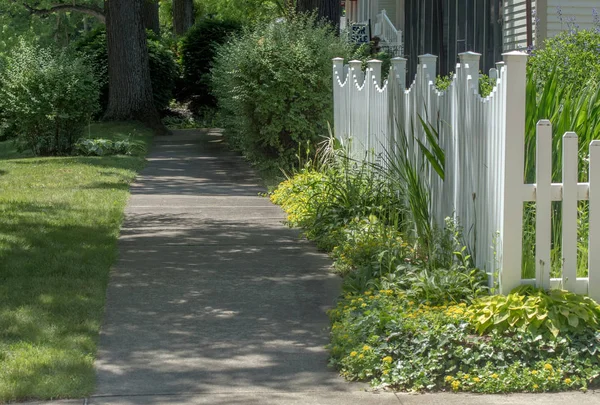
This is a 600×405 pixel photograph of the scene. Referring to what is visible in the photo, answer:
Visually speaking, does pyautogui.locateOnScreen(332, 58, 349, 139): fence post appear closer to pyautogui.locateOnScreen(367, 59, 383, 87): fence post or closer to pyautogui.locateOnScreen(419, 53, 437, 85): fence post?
Result: pyautogui.locateOnScreen(367, 59, 383, 87): fence post

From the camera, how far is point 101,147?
18125 millimetres

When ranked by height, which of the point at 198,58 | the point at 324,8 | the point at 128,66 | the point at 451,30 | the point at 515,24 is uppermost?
the point at 324,8

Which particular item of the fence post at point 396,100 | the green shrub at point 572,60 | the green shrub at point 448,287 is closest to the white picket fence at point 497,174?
the green shrub at point 448,287

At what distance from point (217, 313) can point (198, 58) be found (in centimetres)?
2488

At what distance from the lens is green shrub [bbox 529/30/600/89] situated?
10117 mm

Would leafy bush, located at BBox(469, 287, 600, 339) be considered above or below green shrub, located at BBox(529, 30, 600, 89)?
below

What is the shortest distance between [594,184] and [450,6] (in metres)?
17.9

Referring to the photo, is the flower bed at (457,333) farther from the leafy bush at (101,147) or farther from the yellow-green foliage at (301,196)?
the leafy bush at (101,147)

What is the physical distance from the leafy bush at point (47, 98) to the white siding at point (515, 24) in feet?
25.8

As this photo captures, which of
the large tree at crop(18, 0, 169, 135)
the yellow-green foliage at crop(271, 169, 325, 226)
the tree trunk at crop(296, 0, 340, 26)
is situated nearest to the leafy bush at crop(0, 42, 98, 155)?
the tree trunk at crop(296, 0, 340, 26)

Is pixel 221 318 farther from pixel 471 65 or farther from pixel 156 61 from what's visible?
pixel 156 61

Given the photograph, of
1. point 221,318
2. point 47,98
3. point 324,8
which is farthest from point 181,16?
point 221,318

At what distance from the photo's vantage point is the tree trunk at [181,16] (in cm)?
3809

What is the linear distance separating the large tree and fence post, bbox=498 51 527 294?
18.2 metres
